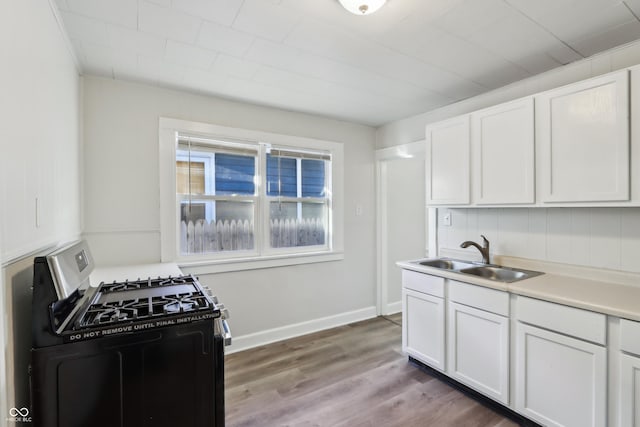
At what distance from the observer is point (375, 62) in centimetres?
213

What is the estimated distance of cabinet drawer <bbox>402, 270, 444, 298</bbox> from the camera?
93.0 inches

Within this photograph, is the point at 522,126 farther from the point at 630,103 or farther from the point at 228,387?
the point at 228,387

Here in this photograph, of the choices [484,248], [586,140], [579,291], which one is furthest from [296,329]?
[586,140]

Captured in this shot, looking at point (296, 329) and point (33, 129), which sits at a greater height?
point (33, 129)

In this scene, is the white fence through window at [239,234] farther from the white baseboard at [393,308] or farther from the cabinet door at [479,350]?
the cabinet door at [479,350]

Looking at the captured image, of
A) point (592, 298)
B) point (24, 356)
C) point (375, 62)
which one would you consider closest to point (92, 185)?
point (24, 356)

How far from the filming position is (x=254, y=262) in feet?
9.84

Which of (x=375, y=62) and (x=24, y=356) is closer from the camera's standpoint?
(x=24, y=356)

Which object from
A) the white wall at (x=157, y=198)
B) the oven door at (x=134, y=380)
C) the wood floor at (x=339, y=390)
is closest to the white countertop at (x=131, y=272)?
the white wall at (x=157, y=198)

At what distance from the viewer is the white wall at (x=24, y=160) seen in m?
0.97

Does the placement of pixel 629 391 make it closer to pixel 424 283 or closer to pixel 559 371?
pixel 559 371

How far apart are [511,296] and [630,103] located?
4.15ft

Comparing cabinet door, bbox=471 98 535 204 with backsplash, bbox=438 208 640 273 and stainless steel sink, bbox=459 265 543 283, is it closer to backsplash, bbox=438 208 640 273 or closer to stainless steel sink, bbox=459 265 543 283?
backsplash, bbox=438 208 640 273

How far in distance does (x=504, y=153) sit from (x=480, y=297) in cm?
106
